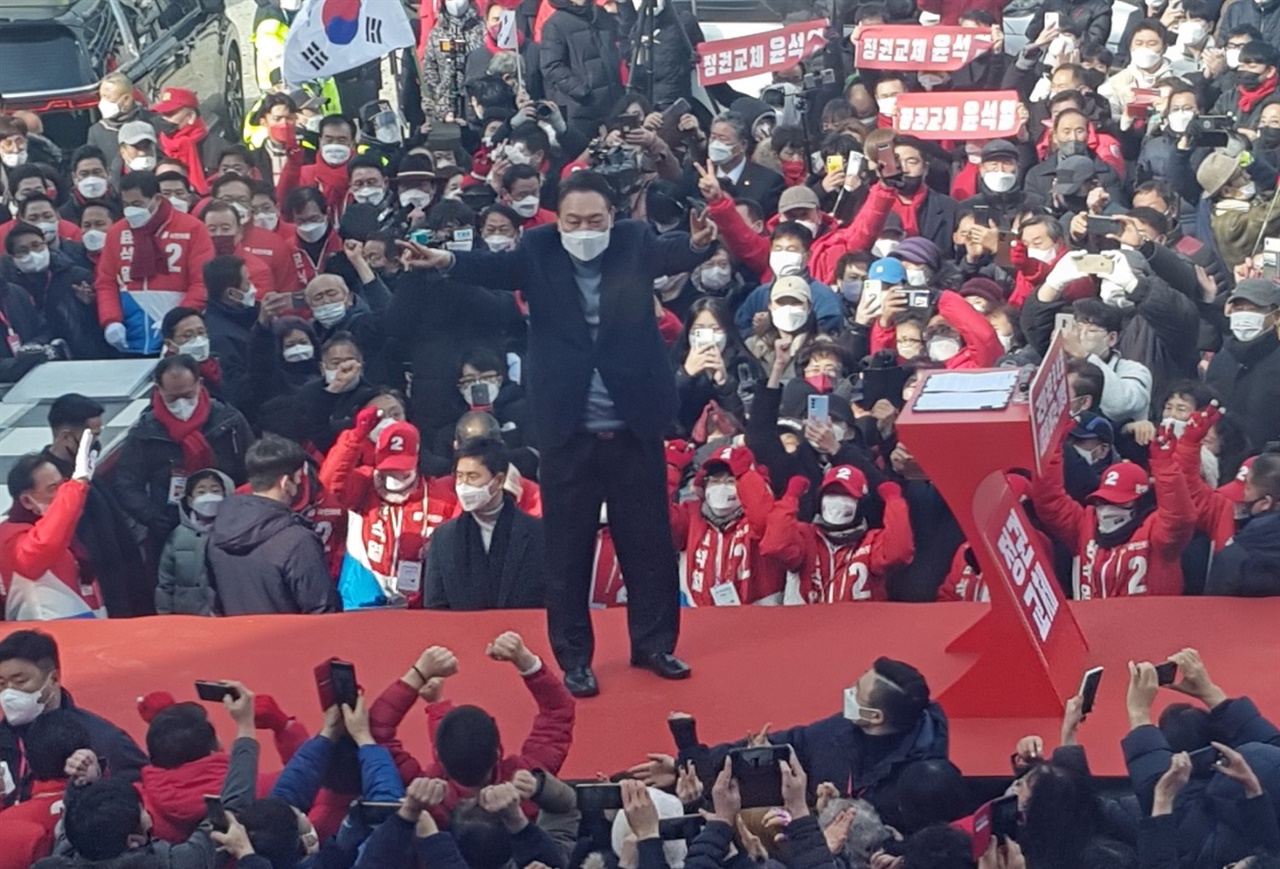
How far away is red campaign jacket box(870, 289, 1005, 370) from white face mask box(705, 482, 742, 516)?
1687mm

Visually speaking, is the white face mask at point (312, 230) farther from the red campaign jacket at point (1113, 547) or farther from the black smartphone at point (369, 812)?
the black smartphone at point (369, 812)

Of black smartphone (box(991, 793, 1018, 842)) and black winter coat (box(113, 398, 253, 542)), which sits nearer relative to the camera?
black smartphone (box(991, 793, 1018, 842))

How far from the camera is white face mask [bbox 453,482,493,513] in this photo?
274 inches

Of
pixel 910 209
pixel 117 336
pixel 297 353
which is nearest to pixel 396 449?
pixel 297 353

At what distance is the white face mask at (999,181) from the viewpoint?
10.9m

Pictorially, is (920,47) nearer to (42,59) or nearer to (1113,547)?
(42,59)

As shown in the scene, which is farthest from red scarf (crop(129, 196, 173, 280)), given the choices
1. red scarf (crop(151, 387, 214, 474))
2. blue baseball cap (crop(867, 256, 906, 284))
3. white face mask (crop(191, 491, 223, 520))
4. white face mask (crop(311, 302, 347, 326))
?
blue baseball cap (crop(867, 256, 906, 284))

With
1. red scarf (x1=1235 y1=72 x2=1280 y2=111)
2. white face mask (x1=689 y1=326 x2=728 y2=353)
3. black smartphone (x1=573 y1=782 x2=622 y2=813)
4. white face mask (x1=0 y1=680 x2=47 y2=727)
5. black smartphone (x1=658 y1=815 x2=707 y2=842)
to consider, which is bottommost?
red scarf (x1=1235 y1=72 x2=1280 y2=111)

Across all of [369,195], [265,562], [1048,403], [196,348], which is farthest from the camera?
[369,195]

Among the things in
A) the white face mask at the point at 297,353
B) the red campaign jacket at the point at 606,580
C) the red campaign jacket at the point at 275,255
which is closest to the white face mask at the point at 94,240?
the red campaign jacket at the point at 275,255

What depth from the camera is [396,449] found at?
Answer: 7.59 meters

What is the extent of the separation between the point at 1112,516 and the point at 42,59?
892 cm

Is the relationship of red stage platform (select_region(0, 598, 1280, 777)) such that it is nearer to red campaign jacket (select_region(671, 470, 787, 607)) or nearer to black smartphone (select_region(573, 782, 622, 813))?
red campaign jacket (select_region(671, 470, 787, 607))

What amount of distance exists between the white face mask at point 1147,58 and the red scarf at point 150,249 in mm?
6079
